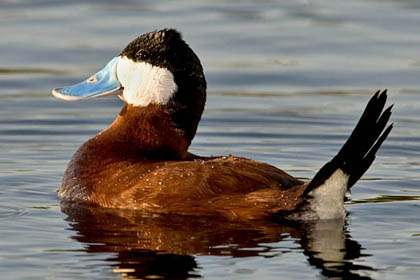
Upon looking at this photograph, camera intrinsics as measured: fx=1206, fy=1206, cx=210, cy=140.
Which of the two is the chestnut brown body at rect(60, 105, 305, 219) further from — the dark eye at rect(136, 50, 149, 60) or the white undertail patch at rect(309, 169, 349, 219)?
the dark eye at rect(136, 50, 149, 60)

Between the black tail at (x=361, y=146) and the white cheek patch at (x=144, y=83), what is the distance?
4.91 feet

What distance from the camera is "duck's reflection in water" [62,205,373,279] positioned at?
23.3 ft

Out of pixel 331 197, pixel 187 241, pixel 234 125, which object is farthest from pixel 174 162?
pixel 234 125

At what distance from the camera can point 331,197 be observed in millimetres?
7816

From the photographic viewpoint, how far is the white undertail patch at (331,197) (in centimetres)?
770

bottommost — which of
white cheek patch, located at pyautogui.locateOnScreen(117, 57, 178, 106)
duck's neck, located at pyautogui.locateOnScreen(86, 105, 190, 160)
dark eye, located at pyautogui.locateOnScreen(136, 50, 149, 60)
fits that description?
duck's neck, located at pyautogui.locateOnScreen(86, 105, 190, 160)

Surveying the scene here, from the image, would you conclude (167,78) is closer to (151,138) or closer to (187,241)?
(151,138)

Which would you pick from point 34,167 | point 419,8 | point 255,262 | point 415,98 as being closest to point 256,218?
point 255,262

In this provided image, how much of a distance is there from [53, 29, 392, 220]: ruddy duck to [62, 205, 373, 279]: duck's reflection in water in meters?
0.09

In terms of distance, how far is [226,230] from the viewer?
25.8 ft

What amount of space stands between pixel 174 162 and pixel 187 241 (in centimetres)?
83

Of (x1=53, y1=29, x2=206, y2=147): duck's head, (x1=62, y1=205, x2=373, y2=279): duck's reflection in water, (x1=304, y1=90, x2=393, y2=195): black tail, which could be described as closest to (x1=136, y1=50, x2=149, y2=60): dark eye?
(x1=53, y1=29, x2=206, y2=147): duck's head

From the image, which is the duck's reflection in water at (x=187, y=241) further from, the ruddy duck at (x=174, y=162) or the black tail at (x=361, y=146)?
the black tail at (x=361, y=146)

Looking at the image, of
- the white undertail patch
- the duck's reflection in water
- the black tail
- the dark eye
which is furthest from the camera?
the dark eye
